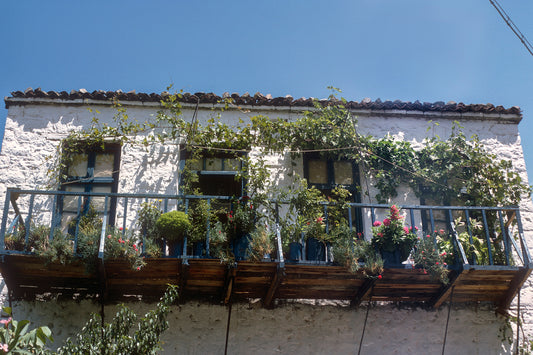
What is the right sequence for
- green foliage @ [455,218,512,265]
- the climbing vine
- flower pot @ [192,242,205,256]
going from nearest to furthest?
flower pot @ [192,242,205,256] < green foliage @ [455,218,512,265] < the climbing vine

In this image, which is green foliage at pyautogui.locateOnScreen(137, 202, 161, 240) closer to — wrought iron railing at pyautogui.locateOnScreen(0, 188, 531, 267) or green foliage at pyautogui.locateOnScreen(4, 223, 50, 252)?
wrought iron railing at pyautogui.locateOnScreen(0, 188, 531, 267)

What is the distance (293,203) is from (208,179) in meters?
1.84

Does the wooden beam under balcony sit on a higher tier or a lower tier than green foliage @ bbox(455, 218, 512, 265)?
lower

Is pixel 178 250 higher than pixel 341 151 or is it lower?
lower

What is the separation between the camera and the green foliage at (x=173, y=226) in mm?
8047

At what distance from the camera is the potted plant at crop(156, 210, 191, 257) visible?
8047mm

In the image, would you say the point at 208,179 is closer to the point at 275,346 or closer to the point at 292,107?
the point at 292,107

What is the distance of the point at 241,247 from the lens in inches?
323

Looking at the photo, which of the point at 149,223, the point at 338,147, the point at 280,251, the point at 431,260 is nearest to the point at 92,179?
the point at 149,223

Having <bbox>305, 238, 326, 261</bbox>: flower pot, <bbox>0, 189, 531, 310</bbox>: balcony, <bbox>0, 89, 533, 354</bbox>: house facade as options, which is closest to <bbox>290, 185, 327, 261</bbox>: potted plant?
<bbox>305, 238, 326, 261</bbox>: flower pot

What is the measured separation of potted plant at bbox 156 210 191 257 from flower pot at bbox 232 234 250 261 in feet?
2.13

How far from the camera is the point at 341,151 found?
10.2 m

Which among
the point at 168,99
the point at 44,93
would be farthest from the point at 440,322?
the point at 44,93

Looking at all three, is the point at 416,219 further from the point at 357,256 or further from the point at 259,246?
the point at 259,246
